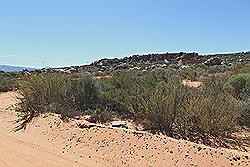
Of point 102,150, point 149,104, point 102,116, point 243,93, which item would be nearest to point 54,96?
point 102,116

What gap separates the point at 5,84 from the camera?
2473 centimetres

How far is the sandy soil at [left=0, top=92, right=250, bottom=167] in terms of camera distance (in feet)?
23.5

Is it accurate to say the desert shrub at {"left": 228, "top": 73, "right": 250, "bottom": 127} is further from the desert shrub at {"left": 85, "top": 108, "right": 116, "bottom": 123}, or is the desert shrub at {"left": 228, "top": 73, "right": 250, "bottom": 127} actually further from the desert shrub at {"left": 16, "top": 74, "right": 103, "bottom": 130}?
the desert shrub at {"left": 16, "top": 74, "right": 103, "bottom": 130}

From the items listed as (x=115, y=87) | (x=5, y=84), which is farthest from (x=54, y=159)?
(x=5, y=84)

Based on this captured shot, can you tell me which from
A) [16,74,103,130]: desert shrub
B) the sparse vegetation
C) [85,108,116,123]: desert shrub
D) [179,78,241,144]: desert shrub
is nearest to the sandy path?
the sparse vegetation

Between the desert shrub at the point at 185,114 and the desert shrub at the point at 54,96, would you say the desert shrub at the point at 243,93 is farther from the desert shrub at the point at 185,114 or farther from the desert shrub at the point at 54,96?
the desert shrub at the point at 54,96

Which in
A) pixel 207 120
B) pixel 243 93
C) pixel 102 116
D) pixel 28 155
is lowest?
pixel 28 155

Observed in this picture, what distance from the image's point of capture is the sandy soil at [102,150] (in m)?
7.16

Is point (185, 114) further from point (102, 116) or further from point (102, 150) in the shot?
point (102, 116)

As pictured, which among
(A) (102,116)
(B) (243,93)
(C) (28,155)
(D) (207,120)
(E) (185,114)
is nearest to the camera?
(C) (28,155)

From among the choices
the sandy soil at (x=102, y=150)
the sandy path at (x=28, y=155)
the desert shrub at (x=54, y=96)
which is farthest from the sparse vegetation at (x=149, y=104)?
A: the sandy path at (x=28, y=155)

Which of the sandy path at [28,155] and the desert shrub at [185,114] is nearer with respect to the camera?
the sandy path at [28,155]

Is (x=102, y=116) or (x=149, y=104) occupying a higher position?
(x=149, y=104)

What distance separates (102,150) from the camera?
8250mm
